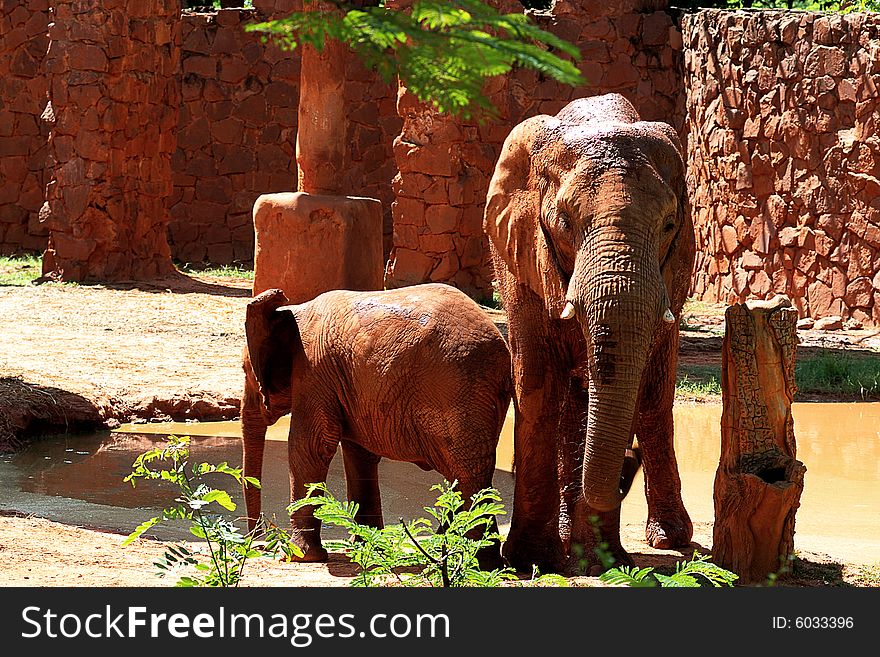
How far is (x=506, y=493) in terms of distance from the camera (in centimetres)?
744

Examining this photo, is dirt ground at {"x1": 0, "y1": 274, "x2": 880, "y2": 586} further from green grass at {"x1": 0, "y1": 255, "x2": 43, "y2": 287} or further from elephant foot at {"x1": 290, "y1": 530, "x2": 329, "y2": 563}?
green grass at {"x1": 0, "y1": 255, "x2": 43, "y2": 287}

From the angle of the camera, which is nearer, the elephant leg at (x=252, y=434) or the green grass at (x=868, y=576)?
the green grass at (x=868, y=576)

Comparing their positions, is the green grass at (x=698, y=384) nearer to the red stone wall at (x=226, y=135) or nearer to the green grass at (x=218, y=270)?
the green grass at (x=218, y=270)

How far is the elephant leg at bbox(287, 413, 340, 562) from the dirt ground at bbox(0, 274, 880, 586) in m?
0.15

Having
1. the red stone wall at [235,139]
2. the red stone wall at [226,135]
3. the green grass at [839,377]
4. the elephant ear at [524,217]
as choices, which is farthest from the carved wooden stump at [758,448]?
the red stone wall at [226,135]

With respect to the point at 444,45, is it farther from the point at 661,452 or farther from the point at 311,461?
the point at 661,452

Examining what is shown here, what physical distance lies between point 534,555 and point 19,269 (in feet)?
38.4

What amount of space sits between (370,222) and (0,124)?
9891 millimetres

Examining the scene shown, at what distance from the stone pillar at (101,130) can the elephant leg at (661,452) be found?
996 centimetres

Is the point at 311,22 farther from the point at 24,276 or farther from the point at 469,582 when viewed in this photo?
the point at 24,276

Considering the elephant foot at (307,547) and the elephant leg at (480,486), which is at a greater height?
the elephant leg at (480,486)

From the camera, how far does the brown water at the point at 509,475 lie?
21.9 feet

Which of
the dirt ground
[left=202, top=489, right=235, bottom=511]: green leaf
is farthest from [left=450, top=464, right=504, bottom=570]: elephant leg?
[left=202, top=489, right=235, bottom=511]: green leaf

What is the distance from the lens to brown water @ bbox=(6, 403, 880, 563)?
6.68 metres
